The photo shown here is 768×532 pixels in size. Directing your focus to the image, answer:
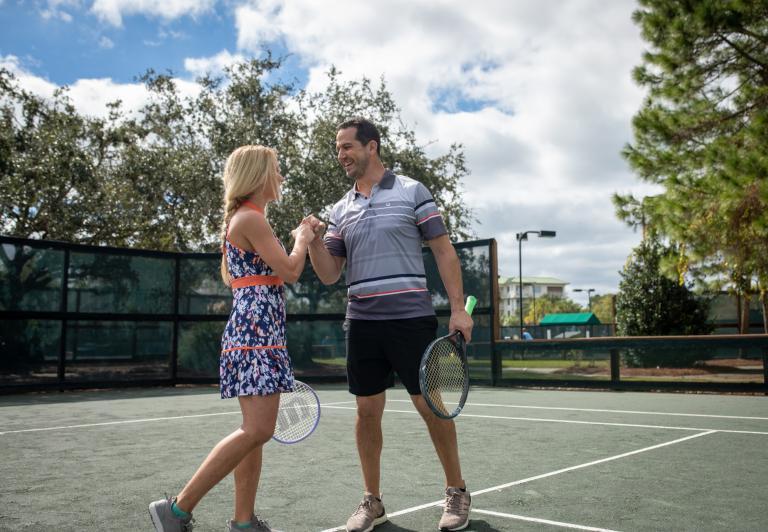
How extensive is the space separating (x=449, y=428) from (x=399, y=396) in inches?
321

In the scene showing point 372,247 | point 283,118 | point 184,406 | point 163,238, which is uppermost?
point 283,118

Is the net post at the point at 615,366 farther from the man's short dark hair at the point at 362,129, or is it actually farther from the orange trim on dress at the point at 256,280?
the orange trim on dress at the point at 256,280

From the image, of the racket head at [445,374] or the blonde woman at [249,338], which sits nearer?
the blonde woman at [249,338]

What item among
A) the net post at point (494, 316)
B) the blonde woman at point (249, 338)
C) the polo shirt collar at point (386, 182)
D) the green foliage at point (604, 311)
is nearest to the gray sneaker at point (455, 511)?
the blonde woman at point (249, 338)

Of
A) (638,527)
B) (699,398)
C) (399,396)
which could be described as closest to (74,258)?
(399,396)

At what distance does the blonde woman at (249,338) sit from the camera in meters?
3.05

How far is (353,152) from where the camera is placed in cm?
381

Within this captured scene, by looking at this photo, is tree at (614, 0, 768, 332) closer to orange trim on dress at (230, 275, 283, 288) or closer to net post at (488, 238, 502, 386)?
net post at (488, 238, 502, 386)

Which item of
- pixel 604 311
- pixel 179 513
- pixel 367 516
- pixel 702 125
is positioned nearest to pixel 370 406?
pixel 367 516

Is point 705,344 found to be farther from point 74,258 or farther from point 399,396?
point 74,258

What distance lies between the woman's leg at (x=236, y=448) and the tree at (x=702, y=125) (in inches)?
508

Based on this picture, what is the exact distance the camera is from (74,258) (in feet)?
42.9

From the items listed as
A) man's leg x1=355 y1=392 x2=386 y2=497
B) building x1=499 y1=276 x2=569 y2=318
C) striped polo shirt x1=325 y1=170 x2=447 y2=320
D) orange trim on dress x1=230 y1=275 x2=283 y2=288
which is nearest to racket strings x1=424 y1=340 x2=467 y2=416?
striped polo shirt x1=325 y1=170 x2=447 y2=320

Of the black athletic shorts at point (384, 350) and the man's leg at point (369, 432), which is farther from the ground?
the black athletic shorts at point (384, 350)
